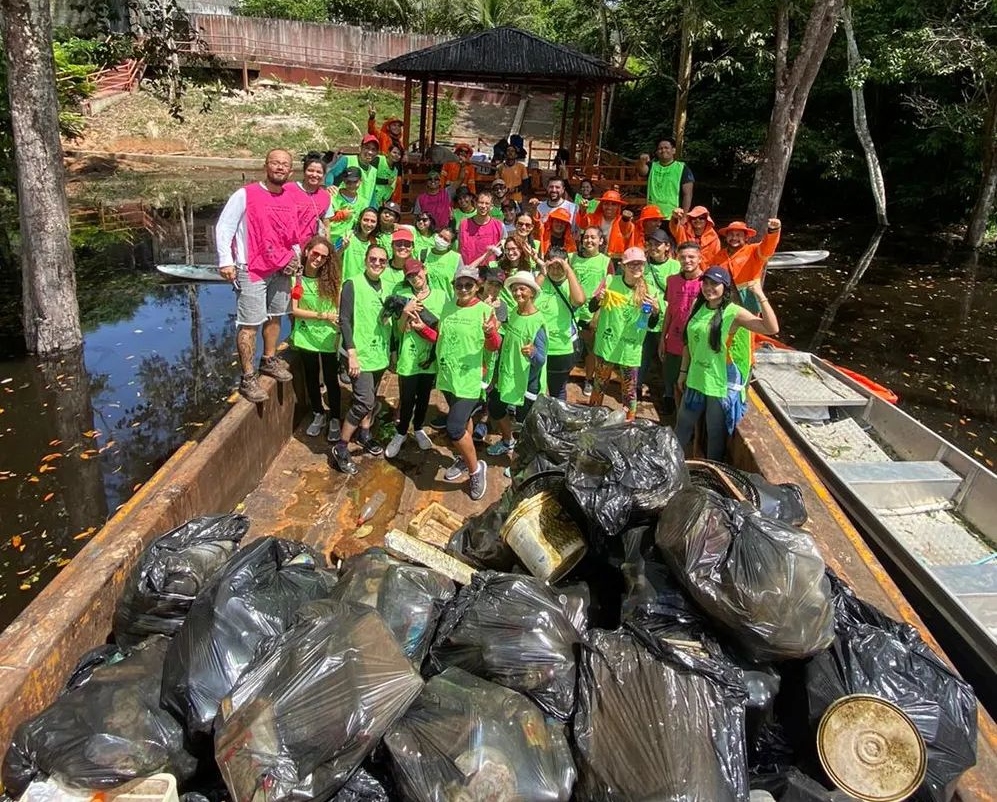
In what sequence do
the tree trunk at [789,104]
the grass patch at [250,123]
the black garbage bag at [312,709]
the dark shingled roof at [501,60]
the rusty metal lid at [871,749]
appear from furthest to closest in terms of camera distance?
→ the grass patch at [250,123] → the dark shingled roof at [501,60] → the tree trunk at [789,104] → the rusty metal lid at [871,749] → the black garbage bag at [312,709]

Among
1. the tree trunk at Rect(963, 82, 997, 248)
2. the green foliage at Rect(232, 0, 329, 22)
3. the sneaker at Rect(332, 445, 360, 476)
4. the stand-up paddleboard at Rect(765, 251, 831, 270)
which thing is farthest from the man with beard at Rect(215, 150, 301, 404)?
the green foliage at Rect(232, 0, 329, 22)

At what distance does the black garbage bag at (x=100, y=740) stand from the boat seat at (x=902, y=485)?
471 centimetres

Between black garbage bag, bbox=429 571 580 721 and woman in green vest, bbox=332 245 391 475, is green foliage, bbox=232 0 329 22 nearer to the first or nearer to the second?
woman in green vest, bbox=332 245 391 475

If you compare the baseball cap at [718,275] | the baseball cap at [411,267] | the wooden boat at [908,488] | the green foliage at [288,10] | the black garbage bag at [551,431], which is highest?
the green foliage at [288,10]

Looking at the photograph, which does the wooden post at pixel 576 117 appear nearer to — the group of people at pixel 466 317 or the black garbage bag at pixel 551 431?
the group of people at pixel 466 317

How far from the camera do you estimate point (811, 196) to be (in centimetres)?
2300

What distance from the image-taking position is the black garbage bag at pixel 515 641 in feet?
7.82

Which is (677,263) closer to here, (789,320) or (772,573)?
(772,573)

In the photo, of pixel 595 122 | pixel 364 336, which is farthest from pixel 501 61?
pixel 364 336

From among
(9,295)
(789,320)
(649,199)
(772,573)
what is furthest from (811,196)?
(772,573)

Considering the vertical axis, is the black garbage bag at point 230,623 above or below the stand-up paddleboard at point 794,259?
above

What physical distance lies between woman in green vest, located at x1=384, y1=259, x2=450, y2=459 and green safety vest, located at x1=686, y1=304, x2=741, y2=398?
164 cm

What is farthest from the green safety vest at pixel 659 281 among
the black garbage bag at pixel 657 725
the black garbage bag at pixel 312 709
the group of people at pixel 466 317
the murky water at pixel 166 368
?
the black garbage bag at pixel 312 709

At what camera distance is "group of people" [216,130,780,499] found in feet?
14.6
